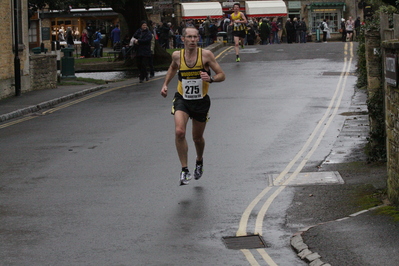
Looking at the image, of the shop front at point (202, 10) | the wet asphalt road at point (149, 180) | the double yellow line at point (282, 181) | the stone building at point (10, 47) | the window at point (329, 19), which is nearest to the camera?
the double yellow line at point (282, 181)

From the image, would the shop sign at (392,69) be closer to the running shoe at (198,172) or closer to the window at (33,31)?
the running shoe at (198,172)

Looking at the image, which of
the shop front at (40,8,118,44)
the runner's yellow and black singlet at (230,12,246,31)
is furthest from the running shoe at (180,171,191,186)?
the shop front at (40,8,118,44)

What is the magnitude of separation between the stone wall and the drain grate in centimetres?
1825

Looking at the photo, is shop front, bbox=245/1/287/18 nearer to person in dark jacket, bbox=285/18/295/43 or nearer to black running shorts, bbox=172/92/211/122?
person in dark jacket, bbox=285/18/295/43

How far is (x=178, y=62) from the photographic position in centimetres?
1022

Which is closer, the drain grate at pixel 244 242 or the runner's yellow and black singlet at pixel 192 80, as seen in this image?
the drain grate at pixel 244 242

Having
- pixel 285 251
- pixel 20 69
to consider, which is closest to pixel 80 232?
pixel 285 251

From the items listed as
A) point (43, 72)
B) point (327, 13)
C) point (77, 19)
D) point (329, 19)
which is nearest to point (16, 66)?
point (43, 72)

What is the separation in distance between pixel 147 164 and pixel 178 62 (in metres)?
2.14

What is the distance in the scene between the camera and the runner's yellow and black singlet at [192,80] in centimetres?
1005

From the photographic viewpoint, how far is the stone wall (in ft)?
82.1

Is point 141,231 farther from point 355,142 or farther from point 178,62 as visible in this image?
point 355,142

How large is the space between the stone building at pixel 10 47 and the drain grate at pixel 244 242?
16.1m

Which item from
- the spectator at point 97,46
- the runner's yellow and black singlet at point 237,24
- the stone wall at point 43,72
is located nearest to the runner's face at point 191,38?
the stone wall at point 43,72
